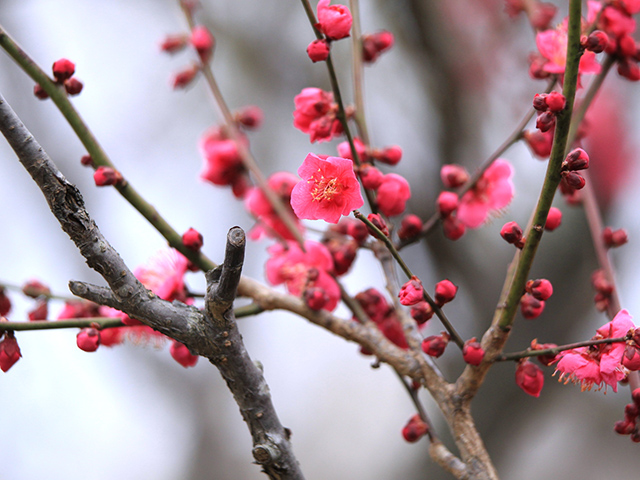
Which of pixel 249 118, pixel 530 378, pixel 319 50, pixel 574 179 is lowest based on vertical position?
pixel 530 378

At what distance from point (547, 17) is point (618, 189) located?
3.11 ft

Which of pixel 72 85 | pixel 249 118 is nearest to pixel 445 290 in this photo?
pixel 72 85

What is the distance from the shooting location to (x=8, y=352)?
65 cm

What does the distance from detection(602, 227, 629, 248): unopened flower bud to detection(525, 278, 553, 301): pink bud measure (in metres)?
0.37

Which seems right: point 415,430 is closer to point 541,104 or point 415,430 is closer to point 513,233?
point 513,233

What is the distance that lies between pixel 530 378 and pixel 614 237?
387 mm

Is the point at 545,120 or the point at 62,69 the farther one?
the point at 62,69

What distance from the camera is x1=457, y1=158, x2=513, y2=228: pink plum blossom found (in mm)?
963

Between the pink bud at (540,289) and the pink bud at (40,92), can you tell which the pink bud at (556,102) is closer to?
the pink bud at (540,289)

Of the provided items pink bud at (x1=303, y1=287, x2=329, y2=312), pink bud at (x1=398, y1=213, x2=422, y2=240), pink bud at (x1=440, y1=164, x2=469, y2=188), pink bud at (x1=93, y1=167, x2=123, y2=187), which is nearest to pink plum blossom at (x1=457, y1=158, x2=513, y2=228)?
pink bud at (x1=440, y1=164, x2=469, y2=188)

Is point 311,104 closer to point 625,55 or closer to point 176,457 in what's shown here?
point 625,55

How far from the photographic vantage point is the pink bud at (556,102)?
0.51 meters

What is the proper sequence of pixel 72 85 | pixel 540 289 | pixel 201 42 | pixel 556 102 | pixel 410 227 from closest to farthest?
pixel 556 102
pixel 540 289
pixel 72 85
pixel 410 227
pixel 201 42

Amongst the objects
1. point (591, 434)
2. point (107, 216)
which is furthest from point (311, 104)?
point (107, 216)
